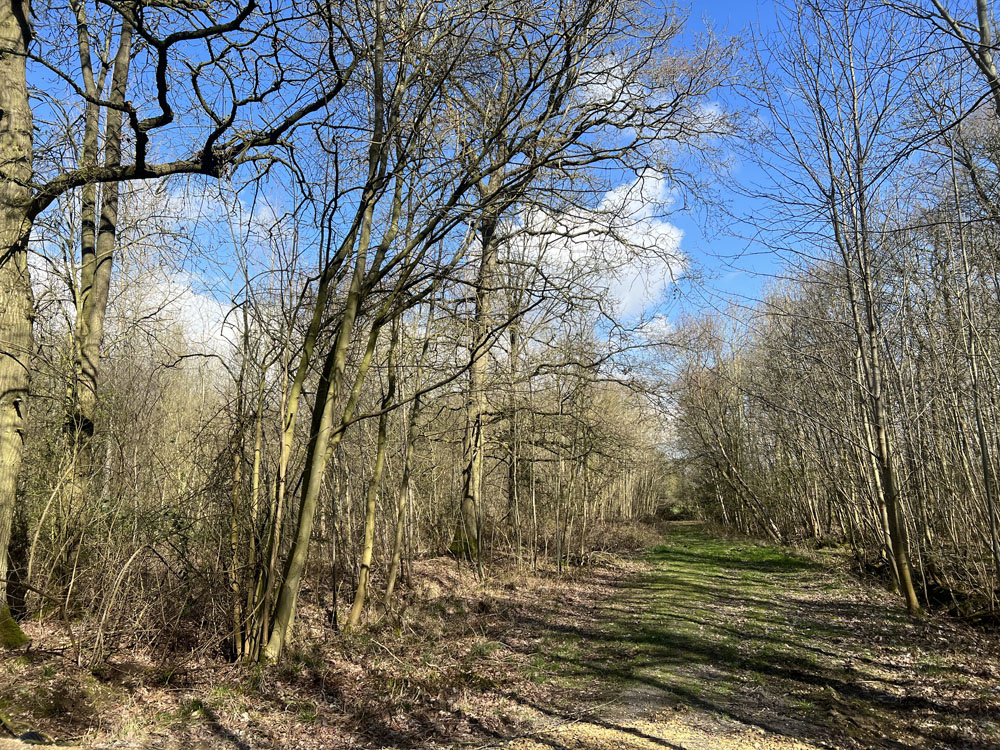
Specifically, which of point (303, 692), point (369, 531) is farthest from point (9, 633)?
point (369, 531)

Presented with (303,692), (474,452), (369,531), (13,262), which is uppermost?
(13,262)

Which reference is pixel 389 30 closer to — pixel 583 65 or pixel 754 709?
pixel 583 65

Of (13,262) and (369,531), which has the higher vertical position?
(13,262)

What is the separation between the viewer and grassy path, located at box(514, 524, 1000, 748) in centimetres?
496

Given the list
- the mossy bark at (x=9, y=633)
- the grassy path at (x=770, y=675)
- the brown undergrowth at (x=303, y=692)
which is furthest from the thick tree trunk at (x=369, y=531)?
the mossy bark at (x=9, y=633)

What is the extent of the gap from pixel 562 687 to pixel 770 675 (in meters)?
2.12

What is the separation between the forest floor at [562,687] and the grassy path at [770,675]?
0.02 m

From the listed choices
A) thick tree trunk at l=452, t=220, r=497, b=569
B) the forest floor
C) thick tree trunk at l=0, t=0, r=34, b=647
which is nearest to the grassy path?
the forest floor

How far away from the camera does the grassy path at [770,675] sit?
4.96 meters

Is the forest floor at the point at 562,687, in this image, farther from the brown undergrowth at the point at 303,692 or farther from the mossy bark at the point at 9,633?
the mossy bark at the point at 9,633

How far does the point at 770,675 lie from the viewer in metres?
6.40

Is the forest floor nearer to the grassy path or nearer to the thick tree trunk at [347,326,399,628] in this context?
the grassy path

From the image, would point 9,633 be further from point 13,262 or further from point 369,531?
point 369,531

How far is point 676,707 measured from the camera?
18.0ft
